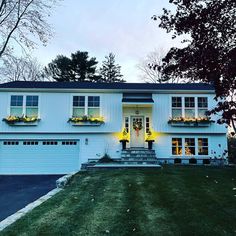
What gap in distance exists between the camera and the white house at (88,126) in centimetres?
1709

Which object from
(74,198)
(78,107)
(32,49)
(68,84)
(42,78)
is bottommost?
(74,198)

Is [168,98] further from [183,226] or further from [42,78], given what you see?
[42,78]

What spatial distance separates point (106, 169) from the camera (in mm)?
14039

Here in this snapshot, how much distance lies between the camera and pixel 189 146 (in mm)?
17469

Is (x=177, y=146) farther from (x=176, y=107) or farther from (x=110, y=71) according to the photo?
(x=110, y=71)

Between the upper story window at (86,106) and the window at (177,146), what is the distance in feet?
16.5

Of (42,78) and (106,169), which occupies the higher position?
(42,78)

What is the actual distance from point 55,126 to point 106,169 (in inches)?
195

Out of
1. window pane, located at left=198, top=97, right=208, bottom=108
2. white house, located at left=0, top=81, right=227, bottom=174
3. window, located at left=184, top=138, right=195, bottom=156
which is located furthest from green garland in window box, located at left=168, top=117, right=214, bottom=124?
window, located at left=184, top=138, right=195, bottom=156

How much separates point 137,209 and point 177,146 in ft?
36.8

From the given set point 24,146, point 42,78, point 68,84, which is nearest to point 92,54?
point 42,78

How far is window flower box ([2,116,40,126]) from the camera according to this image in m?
16.8

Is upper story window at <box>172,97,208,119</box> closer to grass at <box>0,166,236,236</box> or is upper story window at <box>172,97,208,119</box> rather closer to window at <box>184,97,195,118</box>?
window at <box>184,97,195,118</box>

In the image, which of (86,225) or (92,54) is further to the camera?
(92,54)
